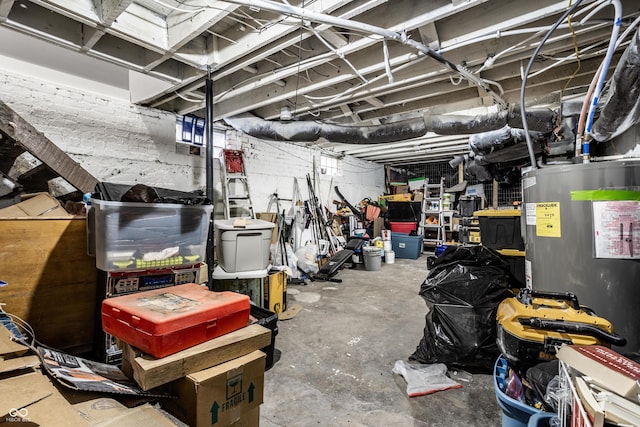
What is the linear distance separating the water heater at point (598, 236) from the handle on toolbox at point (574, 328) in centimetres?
34

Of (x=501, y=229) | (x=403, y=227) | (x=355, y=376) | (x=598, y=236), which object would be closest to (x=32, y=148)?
(x=355, y=376)

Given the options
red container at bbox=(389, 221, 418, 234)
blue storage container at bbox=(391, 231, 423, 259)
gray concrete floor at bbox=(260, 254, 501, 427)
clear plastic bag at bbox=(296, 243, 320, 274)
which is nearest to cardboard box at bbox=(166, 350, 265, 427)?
gray concrete floor at bbox=(260, 254, 501, 427)

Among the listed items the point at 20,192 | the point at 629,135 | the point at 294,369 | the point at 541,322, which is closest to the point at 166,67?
the point at 20,192

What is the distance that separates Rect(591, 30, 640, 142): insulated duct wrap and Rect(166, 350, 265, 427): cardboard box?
2011 millimetres

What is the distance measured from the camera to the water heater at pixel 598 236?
4.25ft

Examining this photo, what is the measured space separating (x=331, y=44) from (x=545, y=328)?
213 cm

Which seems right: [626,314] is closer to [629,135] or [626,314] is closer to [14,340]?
[629,135]

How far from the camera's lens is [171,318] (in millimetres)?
1054

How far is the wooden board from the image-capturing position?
99cm

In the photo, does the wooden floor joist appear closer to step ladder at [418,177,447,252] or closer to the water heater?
the water heater

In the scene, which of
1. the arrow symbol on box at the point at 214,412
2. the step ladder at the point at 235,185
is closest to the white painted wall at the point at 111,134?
the step ladder at the point at 235,185

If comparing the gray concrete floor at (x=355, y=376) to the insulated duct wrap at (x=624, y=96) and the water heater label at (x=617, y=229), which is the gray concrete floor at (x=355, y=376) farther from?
the insulated duct wrap at (x=624, y=96)

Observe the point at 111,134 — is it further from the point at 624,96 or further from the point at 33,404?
the point at 624,96

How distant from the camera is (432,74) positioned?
242 cm
